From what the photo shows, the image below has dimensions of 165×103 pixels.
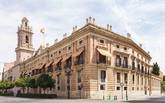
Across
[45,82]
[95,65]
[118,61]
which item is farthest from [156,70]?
[95,65]

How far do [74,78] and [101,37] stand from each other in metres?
8.58

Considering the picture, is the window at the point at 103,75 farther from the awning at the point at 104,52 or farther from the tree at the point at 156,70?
the tree at the point at 156,70

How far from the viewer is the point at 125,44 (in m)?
55.4

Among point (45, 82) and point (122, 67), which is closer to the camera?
point (122, 67)

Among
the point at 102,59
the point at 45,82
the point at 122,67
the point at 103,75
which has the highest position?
the point at 102,59

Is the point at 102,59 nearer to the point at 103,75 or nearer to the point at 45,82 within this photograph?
the point at 103,75

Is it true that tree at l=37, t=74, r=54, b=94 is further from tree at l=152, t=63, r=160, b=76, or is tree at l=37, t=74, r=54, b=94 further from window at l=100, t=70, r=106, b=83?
tree at l=152, t=63, r=160, b=76

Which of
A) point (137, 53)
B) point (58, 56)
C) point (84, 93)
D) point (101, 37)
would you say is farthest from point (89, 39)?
point (137, 53)

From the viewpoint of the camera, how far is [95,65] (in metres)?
46.9

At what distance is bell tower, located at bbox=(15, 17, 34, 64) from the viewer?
297 ft

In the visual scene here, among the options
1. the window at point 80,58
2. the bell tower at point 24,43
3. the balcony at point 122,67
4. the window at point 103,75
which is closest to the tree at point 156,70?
the balcony at point 122,67

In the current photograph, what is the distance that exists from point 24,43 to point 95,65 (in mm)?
49074

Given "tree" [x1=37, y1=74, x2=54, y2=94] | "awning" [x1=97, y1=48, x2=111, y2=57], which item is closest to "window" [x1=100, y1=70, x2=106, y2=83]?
"awning" [x1=97, y1=48, x2=111, y2=57]

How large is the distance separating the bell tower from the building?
82.2 ft
